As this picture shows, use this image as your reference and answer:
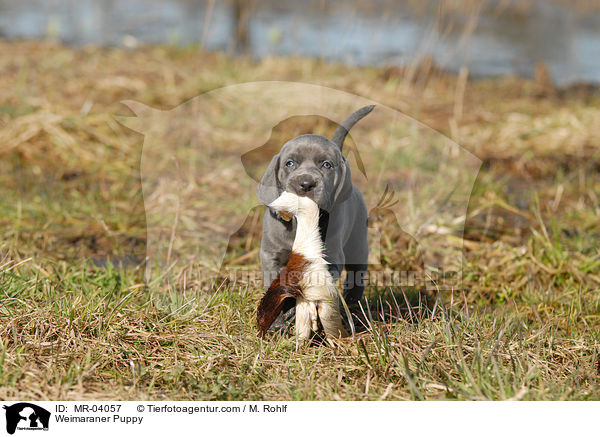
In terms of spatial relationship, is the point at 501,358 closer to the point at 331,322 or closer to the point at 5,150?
the point at 331,322

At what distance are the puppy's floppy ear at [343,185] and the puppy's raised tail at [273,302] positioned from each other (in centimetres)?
40

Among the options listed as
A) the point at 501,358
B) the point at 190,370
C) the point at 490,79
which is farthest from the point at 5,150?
the point at 490,79

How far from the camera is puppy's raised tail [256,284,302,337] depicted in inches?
97.8

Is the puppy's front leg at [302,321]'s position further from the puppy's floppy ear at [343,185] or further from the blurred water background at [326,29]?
the blurred water background at [326,29]

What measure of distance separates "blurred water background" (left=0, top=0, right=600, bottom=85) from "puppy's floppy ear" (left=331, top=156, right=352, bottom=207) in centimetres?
531

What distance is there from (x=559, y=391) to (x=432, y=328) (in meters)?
0.59

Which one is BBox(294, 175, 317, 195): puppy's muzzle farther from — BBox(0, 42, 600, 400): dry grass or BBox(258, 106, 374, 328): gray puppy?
BBox(0, 42, 600, 400): dry grass

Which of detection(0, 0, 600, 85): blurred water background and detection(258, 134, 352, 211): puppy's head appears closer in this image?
detection(258, 134, 352, 211): puppy's head

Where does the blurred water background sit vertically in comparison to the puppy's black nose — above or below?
above
